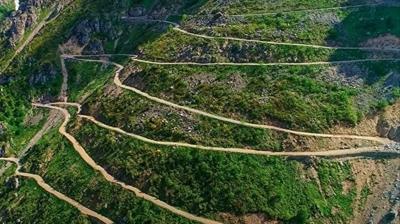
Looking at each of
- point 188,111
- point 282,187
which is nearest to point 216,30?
point 188,111

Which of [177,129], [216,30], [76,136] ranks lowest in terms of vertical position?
[76,136]

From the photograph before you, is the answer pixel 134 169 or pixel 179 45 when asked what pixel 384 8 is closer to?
pixel 179 45

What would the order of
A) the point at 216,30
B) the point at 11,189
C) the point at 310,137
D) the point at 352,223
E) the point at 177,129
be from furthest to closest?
the point at 216,30
the point at 11,189
the point at 177,129
the point at 310,137
the point at 352,223

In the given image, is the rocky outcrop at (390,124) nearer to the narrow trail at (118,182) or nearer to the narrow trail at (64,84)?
the narrow trail at (118,182)

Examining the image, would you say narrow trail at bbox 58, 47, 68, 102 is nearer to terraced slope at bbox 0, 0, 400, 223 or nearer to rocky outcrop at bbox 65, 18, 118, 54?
terraced slope at bbox 0, 0, 400, 223

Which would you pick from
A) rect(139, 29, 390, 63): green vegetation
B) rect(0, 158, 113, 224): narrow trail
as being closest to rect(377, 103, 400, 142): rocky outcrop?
rect(139, 29, 390, 63): green vegetation

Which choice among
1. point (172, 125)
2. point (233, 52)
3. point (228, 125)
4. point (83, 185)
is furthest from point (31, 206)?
point (233, 52)

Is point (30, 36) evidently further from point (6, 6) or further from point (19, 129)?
point (6, 6)
